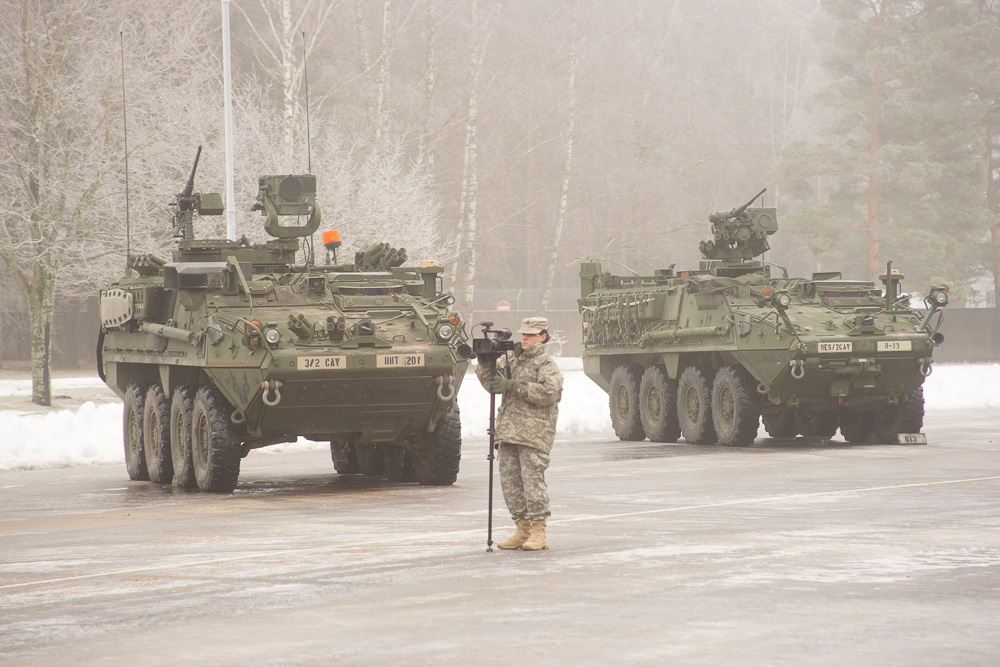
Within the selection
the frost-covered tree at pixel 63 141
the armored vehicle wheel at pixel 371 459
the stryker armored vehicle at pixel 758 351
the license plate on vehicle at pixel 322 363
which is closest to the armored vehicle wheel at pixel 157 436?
the armored vehicle wheel at pixel 371 459

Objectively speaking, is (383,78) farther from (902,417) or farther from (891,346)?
(891,346)

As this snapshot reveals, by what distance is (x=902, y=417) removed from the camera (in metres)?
21.7

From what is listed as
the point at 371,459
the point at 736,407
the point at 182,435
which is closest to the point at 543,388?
the point at 182,435

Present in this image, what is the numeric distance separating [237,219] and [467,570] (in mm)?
25585

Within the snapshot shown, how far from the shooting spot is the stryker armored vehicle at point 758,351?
68.3 feet

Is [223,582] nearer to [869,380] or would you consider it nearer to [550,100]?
[869,380]

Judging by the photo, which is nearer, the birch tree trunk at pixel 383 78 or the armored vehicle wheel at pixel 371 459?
the armored vehicle wheel at pixel 371 459

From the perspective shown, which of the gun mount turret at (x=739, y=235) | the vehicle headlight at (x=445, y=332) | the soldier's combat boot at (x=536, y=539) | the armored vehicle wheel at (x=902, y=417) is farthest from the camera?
the gun mount turret at (x=739, y=235)

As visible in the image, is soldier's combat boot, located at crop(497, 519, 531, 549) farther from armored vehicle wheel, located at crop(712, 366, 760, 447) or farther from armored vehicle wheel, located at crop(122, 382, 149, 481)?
armored vehicle wheel, located at crop(712, 366, 760, 447)

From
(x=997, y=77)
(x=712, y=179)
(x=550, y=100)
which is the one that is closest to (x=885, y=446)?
(x=997, y=77)

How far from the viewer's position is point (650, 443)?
23.4 metres

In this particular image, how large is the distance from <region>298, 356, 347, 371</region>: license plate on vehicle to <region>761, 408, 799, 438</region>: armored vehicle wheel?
993cm

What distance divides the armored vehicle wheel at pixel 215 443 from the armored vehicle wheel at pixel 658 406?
914 centimetres

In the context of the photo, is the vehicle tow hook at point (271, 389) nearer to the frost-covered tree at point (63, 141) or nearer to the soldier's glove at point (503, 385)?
the soldier's glove at point (503, 385)
